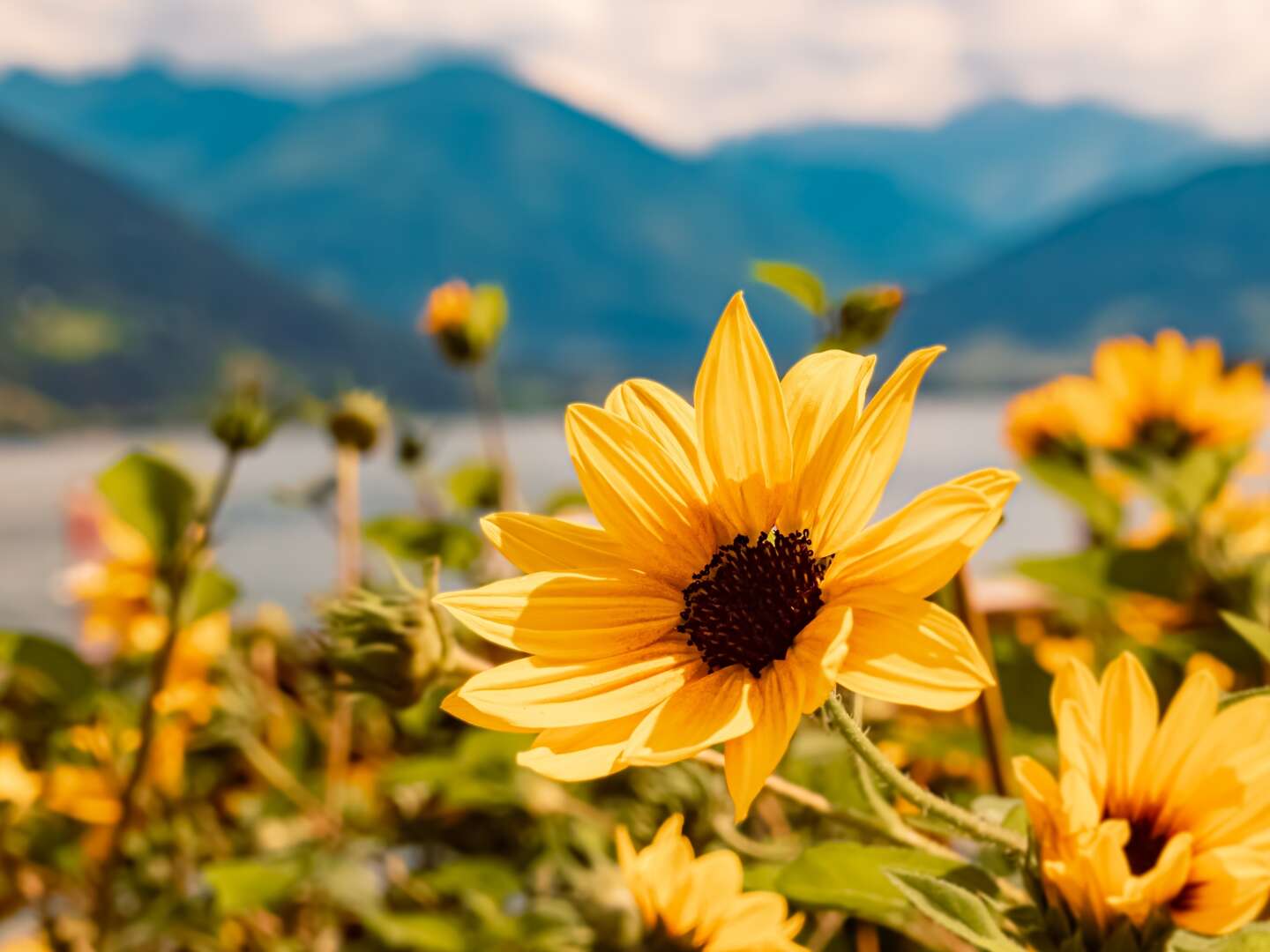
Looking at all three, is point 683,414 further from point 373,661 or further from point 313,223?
point 313,223

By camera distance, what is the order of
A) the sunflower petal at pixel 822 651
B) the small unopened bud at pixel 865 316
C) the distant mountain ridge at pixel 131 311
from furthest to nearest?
the distant mountain ridge at pixel 131 311 < the small unopened bud at pixel 865 316 < the sunflower petal at pixel 822 651

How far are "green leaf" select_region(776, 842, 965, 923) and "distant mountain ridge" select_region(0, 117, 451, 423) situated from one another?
105 feet

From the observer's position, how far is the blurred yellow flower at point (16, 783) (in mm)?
654

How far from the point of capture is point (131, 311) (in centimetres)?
4531

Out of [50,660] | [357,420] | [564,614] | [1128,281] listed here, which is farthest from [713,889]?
[1128,281]

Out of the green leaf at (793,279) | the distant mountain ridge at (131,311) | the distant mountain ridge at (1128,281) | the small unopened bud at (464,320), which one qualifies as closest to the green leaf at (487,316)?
the small unopened bud at (464,320)

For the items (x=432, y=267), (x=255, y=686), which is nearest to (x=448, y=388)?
(x=255, y=686)

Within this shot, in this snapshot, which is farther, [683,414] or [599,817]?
[599,817]

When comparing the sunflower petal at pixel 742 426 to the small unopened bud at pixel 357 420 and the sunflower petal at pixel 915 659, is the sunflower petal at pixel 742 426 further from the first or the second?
the small unopened bud at pixel 357 420

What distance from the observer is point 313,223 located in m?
66.4

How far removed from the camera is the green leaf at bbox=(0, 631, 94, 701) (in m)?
0.50

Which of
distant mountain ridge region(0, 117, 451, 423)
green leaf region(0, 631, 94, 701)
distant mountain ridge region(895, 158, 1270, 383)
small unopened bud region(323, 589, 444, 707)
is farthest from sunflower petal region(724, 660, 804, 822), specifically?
distant mountain ridge region(895, 158, 1270, 383)

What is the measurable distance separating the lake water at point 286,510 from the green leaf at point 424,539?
38 mm

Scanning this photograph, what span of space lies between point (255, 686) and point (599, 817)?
359mm
